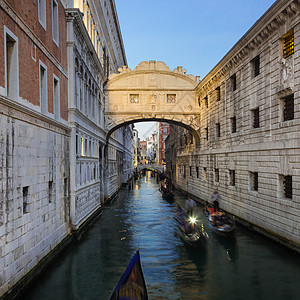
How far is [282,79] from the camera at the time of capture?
1174cm

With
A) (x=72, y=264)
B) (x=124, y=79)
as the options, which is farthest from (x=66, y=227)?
(x=124, y=79)

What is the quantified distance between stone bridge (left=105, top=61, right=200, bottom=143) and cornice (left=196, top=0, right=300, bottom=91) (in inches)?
188

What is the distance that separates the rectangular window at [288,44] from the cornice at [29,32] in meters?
8.30

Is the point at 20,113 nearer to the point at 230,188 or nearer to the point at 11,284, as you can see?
the point at 11,284

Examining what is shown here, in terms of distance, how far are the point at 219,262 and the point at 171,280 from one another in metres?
2.26

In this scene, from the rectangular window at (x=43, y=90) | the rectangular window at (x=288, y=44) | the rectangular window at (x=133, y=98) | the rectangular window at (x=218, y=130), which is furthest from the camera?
the rectangular window at (x=133, y=98)

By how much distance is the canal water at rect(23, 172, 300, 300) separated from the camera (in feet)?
27.2

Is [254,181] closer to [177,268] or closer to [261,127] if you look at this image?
[261,127]

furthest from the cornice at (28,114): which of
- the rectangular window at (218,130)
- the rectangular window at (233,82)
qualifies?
the rectangular window at (218,130)

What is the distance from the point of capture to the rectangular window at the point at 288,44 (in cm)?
1130

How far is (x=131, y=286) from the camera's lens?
6.34 meters

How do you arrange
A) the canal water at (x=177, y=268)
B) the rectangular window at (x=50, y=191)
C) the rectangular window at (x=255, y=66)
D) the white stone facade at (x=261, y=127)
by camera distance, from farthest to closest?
1. the rectangular window at (x=255, y=66)
2. the white stone facade at (x=261, y=127)
3. the rectangular window at (x=50, y=191)
4. the canal water at (x=177, y=268)

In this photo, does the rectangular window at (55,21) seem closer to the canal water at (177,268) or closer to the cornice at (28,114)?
the cornice at (28,114)

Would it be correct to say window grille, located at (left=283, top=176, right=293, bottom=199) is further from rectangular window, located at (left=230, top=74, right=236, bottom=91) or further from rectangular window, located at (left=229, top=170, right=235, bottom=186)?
rectangular window, located at (left=230, top=74, right=236, bottom=91)
